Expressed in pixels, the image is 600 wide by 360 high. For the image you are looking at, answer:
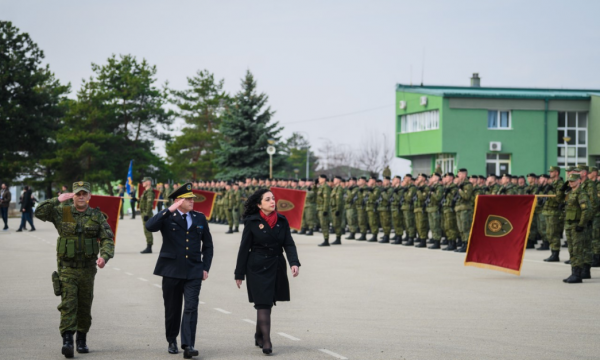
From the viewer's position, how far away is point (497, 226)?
16.0m

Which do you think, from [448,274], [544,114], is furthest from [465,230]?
[544,114]

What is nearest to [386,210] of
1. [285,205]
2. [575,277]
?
[285,205]

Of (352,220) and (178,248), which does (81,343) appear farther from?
(352,220)

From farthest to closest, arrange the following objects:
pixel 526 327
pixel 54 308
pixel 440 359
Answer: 1. pixel 54 308
2. pixel 526 327
3. pixel 440 359

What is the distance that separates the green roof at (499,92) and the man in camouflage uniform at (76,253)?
1807 inches

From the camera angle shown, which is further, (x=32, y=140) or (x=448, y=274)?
(x=32, y=140)

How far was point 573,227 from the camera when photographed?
14656 millimetres

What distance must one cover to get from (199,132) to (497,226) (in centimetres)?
6359

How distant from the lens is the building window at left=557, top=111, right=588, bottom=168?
53781mm

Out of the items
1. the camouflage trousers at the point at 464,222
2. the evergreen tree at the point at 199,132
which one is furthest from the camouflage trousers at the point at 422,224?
the evergreen tree at the point at 199,132

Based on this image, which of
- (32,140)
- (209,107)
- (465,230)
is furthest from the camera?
(209,107)

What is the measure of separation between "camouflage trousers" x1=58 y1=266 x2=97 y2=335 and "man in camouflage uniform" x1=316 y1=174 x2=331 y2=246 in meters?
16.4

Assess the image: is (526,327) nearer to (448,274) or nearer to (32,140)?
(448,274)

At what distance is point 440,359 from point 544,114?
48338mm
